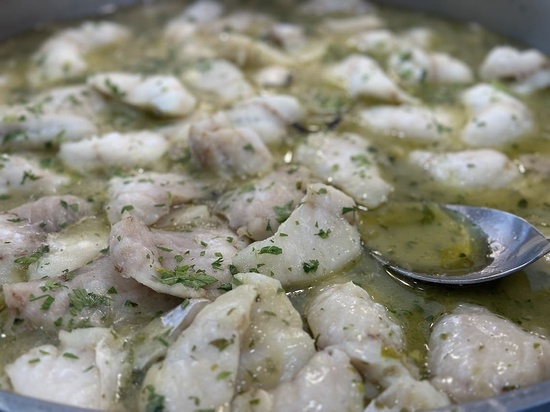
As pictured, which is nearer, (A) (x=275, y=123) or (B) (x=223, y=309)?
(B) (x=223, y=309)

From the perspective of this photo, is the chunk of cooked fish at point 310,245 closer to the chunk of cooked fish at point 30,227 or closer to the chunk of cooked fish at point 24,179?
the chunk of cooked fish at point 30,227

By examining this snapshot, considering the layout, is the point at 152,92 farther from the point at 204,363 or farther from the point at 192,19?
the point at 204,363

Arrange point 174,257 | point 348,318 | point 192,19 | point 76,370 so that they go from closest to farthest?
point 76,370
point 348,318
point 174,257
point 192,19

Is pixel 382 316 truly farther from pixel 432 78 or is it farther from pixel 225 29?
pixel 225 29

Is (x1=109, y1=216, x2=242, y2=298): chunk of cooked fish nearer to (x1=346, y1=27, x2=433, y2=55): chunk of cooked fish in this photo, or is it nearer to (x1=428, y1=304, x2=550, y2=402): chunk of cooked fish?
(x1=428, y1=304, x2=550, y2=402): chunk of cooked fish

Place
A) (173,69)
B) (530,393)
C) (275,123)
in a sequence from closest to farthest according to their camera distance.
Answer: (530,393)
(275,123)
(173,69)

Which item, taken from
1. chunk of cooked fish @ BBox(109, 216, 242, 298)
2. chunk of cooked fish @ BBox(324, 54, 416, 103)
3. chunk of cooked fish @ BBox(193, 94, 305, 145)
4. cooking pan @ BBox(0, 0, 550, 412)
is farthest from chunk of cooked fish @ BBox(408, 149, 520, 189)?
cooking pan @ BBox(0, 0, 550, 412)

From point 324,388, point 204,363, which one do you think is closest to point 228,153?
point 204,363

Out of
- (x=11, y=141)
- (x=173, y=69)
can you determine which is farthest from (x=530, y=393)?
(x=173, y=69)
